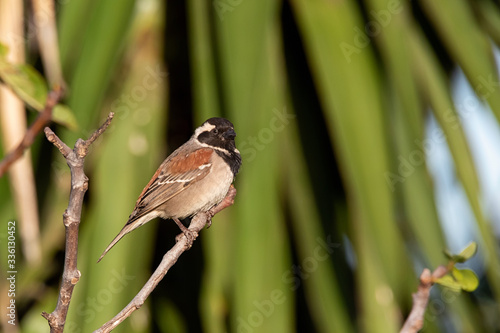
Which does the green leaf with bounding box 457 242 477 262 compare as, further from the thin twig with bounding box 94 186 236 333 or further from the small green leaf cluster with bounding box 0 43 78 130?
the small green leaf cluster with bounding box 0 43 78 130

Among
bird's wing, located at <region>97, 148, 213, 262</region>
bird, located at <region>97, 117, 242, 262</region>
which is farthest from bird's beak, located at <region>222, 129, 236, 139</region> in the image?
bird's wing, located at <region>97, 148, 213, 262</region>

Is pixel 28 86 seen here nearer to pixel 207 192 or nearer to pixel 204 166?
pixel 207 192

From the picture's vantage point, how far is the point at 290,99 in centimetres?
257

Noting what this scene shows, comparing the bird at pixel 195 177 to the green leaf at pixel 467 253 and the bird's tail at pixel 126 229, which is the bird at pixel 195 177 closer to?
the bird's tail at pixel 126 229

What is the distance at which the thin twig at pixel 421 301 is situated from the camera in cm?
125

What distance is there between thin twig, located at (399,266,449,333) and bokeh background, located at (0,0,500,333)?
0.65 meters

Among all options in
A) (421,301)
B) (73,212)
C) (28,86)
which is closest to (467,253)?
(421,301)

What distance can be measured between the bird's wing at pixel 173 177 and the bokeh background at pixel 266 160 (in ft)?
0.21

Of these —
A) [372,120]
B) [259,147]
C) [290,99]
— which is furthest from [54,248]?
[372,120]

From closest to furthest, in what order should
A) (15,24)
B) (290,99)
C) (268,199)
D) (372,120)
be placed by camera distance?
(268,199)
(15,24)
(372,120)
(290,99)

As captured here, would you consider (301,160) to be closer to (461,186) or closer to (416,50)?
(461,186)

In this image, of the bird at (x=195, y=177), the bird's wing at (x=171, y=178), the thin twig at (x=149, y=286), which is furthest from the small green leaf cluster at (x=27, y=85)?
the bird at (x=195, y=177)

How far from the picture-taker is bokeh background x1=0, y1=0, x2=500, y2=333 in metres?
2.10

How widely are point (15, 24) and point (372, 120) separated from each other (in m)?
1.24
